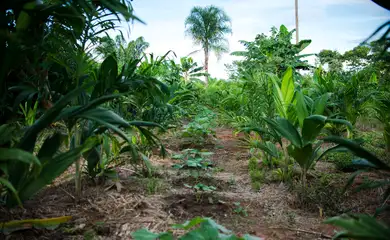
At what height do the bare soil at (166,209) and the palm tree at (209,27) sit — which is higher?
the palm tree at (209,27)

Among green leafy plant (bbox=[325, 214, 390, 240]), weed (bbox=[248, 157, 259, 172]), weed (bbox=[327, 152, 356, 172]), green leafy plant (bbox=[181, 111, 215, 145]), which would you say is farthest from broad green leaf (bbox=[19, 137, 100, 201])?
green leafy plant (bbox=[181, 111, 215, 145])

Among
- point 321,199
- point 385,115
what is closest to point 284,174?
point 321,199

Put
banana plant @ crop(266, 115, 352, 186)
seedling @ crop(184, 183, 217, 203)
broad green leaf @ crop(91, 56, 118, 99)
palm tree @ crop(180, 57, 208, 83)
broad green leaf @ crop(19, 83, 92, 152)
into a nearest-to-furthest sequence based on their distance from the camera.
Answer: broad green leaf @ crop(19, 83, 92, 152), broad green leaf @ crop(91, 56, 118, 99), banana plant @ crop(266, 115, 352, 186), seedling @ crop(184, 183, 217, 203), palm tree @ crop(180, 57, 208, 83)

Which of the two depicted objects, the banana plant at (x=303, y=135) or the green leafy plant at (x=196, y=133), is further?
the green leafy plant at (x=196, y=133)

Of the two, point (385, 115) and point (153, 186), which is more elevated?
point (385, 115)

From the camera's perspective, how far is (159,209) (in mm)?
1994

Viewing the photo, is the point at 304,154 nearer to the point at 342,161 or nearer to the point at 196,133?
the point at 342,161

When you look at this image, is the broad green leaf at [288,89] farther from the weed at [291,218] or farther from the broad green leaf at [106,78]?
the broad green leaf at [106,78]

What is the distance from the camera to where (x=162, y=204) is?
207 cm

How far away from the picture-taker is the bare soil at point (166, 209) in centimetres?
172

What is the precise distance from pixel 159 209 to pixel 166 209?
43mm

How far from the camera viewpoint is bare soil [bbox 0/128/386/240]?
1716 mm

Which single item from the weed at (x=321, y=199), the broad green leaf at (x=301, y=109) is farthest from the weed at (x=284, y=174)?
the broad green leaf at (x=301, y=109)

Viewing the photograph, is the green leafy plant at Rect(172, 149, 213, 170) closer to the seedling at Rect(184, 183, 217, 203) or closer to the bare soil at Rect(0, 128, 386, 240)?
the bare soil at Rect(0, 128, 386, 240)
